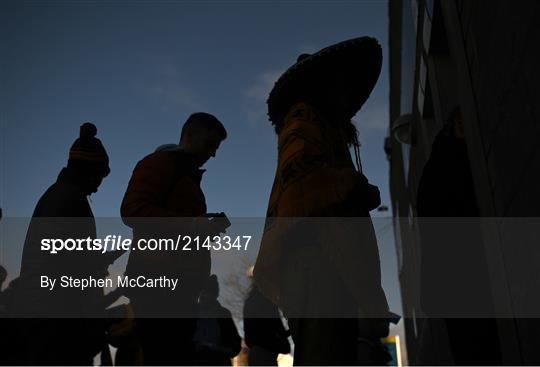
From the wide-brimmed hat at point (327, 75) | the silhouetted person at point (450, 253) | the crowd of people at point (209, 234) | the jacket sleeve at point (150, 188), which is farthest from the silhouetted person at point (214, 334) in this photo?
the wide-brimmed hat at point (327, 75)

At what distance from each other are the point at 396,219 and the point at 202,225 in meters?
15.9

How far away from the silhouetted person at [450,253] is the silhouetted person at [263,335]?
8.66 feet

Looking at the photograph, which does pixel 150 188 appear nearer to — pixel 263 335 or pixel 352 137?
pixel 352 137

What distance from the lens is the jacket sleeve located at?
315 cm

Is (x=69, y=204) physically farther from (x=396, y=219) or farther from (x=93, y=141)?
(x=396, y=219)

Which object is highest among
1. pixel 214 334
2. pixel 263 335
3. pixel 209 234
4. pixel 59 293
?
pixel 263 335

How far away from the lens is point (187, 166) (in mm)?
3492

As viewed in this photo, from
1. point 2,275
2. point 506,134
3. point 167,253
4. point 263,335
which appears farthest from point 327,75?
point 263,335

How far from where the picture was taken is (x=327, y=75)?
297 cm

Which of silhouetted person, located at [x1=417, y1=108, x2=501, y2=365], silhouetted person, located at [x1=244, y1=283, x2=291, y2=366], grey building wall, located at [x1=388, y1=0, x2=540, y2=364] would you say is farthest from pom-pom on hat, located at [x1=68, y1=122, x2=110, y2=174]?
silhouetted person, located at [x1=244, y1=283, x2=291, y2=366]

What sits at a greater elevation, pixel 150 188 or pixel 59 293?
pixel 150 188

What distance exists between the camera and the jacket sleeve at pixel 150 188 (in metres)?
3.15

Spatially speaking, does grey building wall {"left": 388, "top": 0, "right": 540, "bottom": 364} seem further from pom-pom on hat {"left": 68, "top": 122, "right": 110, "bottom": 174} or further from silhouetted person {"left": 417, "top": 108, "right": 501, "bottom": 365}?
pom-pom on hat {"left": 68, "top": 122, "right": 110, "bottom": 174}

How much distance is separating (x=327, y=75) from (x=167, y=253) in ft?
3.83
